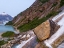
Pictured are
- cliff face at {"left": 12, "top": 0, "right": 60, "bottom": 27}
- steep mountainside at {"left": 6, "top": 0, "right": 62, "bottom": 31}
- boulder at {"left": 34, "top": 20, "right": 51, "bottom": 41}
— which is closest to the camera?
boulder at {"left": 34, "top": 20, "right": 51, "bottom": 41}

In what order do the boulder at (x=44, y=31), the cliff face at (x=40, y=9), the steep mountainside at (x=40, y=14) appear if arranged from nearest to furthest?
1. the boulder at (x=44, y=31)
2. the steep mountainside at (x=40, y=14)
3. the cliff face at (x=40, y=9)

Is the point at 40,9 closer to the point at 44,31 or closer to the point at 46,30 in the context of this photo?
the point at 46,30

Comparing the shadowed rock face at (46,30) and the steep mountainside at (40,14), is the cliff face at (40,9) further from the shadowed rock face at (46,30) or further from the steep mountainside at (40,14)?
the shadowed rock face at (46,30)

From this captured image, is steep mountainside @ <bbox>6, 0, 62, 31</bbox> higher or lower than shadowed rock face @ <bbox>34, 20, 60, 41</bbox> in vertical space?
higher

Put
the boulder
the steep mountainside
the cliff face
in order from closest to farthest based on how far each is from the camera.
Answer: the boulder → the steep mountainside → the cliff face

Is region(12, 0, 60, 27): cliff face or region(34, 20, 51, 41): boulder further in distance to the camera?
region(12, 0, 60, 27): cliff face

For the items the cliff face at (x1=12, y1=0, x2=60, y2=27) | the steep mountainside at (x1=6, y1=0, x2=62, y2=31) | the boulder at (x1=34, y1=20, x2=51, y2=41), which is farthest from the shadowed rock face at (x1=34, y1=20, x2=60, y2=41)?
the cliff face at (x1=12, y1=0, x2=60, y2=27)

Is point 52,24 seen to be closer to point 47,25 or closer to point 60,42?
point 47,25

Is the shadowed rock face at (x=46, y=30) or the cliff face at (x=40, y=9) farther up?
the cliff face at (x=40, y=9)

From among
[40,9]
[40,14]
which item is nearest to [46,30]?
[40,14]

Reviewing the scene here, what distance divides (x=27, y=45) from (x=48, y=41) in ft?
11.2

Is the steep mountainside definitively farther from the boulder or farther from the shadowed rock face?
the boulder

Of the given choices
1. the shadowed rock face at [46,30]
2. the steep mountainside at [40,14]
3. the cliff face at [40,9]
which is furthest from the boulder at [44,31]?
the cliff face at [40,9]

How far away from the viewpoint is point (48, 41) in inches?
681
